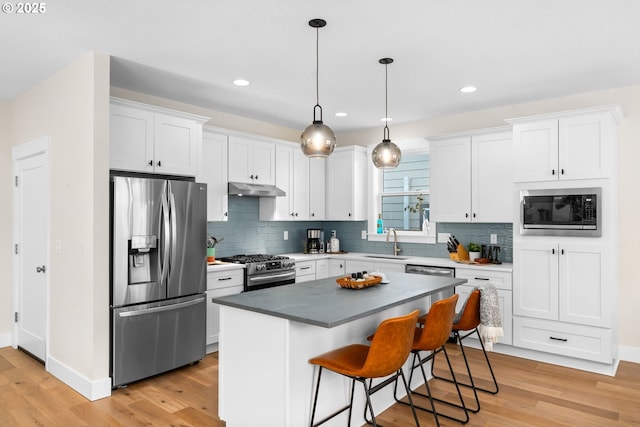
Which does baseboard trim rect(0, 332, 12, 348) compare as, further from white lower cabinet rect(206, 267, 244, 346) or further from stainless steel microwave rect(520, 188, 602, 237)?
stainless steel microwave rect(520, 188, 602, 237)

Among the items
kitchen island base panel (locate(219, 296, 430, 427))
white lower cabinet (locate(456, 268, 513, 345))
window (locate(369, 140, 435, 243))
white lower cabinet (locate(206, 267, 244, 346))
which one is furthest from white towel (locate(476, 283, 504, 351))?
white lower cabinet (locate(206, 267, 244, 346))

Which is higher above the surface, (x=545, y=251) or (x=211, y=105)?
(x=211, y=105)

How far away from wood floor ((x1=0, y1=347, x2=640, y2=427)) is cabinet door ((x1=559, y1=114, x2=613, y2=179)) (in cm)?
187

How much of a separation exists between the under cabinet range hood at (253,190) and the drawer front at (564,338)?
9.95 feet

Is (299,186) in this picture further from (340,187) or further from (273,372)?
(273,372)

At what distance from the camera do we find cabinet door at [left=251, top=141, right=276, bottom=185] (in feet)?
17.0

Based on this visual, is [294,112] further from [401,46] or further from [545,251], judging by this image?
[545,251]

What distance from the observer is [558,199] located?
4.12 meters

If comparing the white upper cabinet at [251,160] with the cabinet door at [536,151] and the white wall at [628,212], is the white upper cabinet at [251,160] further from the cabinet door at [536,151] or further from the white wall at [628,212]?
the white wall at [628,212]

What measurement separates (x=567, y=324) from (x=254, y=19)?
3857mm

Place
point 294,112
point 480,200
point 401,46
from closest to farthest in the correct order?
point 401,46, point 480,200, point 294,112

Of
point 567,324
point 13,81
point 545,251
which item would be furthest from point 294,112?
point 567,324

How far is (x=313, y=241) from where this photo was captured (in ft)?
20.1

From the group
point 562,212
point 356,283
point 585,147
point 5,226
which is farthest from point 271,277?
point 585,147
